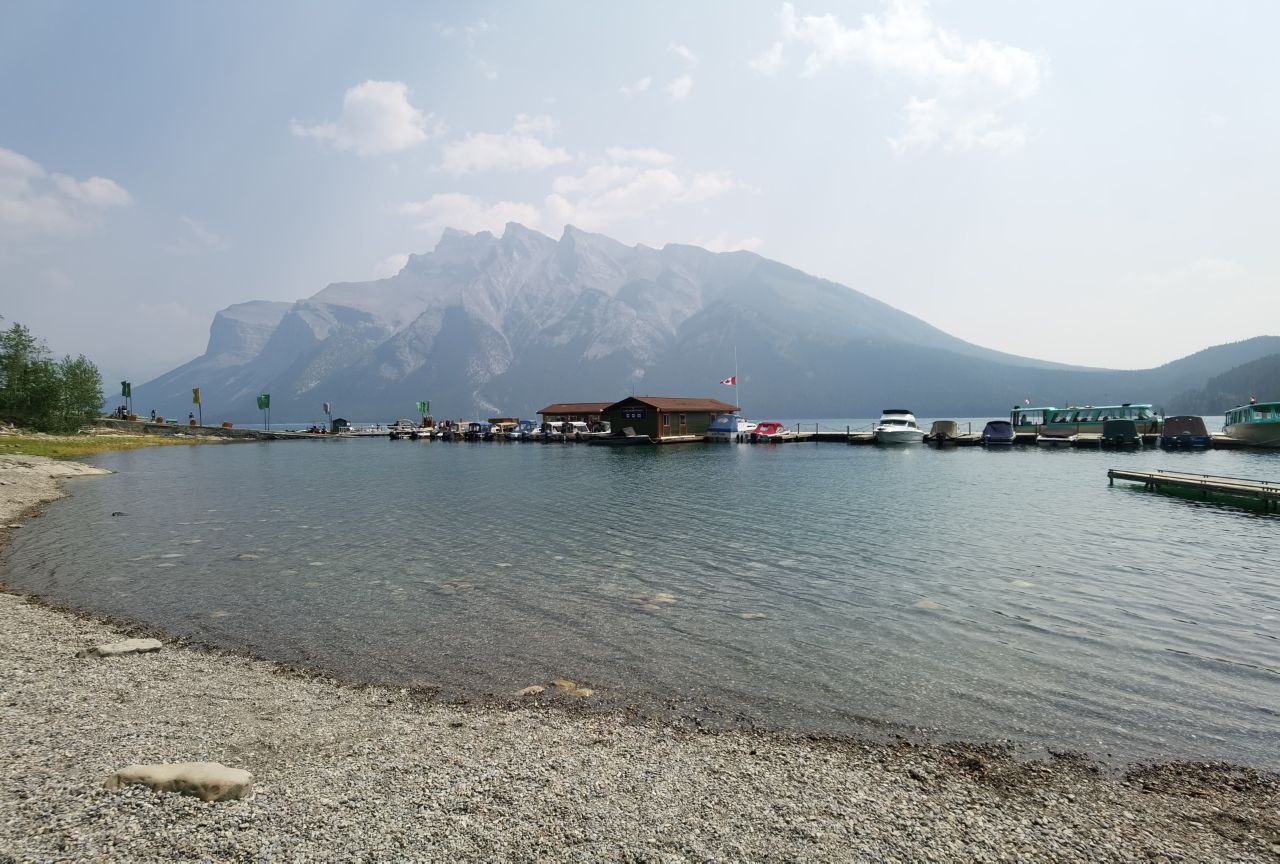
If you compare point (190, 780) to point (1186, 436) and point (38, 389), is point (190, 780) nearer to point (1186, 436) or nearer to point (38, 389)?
point (1186, 436)

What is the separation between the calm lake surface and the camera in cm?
1284

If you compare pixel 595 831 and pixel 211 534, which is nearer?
pixel 595 831

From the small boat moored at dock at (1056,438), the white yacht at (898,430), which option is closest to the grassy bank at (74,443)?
the white yacht at (898,430)

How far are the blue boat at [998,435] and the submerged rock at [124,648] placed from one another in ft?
346

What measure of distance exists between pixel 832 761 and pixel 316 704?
10.5 m

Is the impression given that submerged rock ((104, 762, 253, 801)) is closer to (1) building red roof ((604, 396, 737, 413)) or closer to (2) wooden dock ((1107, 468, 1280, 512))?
(2) wooden dock ((1107, 468, 1280, 512))

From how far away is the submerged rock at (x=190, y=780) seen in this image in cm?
857

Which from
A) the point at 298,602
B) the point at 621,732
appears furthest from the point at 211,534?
the point at 621,732

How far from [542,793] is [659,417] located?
97685mm

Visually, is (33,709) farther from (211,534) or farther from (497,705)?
(211,534)

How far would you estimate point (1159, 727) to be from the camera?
457 inches

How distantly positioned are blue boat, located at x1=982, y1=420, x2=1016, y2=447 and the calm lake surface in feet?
173

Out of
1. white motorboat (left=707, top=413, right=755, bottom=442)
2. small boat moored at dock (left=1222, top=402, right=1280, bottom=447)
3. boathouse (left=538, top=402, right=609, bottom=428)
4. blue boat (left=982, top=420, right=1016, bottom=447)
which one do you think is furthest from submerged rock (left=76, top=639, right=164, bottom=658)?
boathouse (left=538, top=402, right=609, bottom=428)

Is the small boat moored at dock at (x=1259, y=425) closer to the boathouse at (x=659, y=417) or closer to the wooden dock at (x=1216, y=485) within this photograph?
the wooden dock at (x=1216, y=485)
